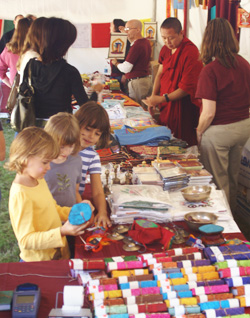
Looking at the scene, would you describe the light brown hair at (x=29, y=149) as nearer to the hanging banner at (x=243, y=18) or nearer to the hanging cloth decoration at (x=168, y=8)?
the hanging banner at (x=243, y=18)

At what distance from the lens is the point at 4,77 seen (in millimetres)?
5828

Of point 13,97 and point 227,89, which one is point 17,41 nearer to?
point 13,97

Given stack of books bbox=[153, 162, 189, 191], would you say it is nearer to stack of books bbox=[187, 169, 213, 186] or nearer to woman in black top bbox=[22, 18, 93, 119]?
stack of books bbox=[187, 169, 213, 186]

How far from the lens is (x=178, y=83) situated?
4.07 metres

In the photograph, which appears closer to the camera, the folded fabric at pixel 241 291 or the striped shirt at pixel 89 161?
the folded fabric at pixel 241 291

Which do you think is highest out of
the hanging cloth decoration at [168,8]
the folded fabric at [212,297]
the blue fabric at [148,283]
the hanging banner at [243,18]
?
the hanging cloth decoration at [168,8]

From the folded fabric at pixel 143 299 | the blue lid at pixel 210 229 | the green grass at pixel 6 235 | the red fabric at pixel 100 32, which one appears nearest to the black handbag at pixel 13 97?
the green grass at pixel 6 235

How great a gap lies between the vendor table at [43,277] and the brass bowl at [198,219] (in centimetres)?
62

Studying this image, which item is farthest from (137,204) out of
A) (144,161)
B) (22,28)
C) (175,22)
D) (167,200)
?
(22,28)

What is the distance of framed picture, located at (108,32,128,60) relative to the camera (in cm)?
598

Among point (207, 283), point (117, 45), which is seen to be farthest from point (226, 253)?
point (117, 45)

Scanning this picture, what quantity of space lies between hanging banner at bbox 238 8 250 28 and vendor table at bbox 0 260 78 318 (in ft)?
10.1

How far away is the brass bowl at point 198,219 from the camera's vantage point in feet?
6.54

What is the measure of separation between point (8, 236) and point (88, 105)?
176cm
